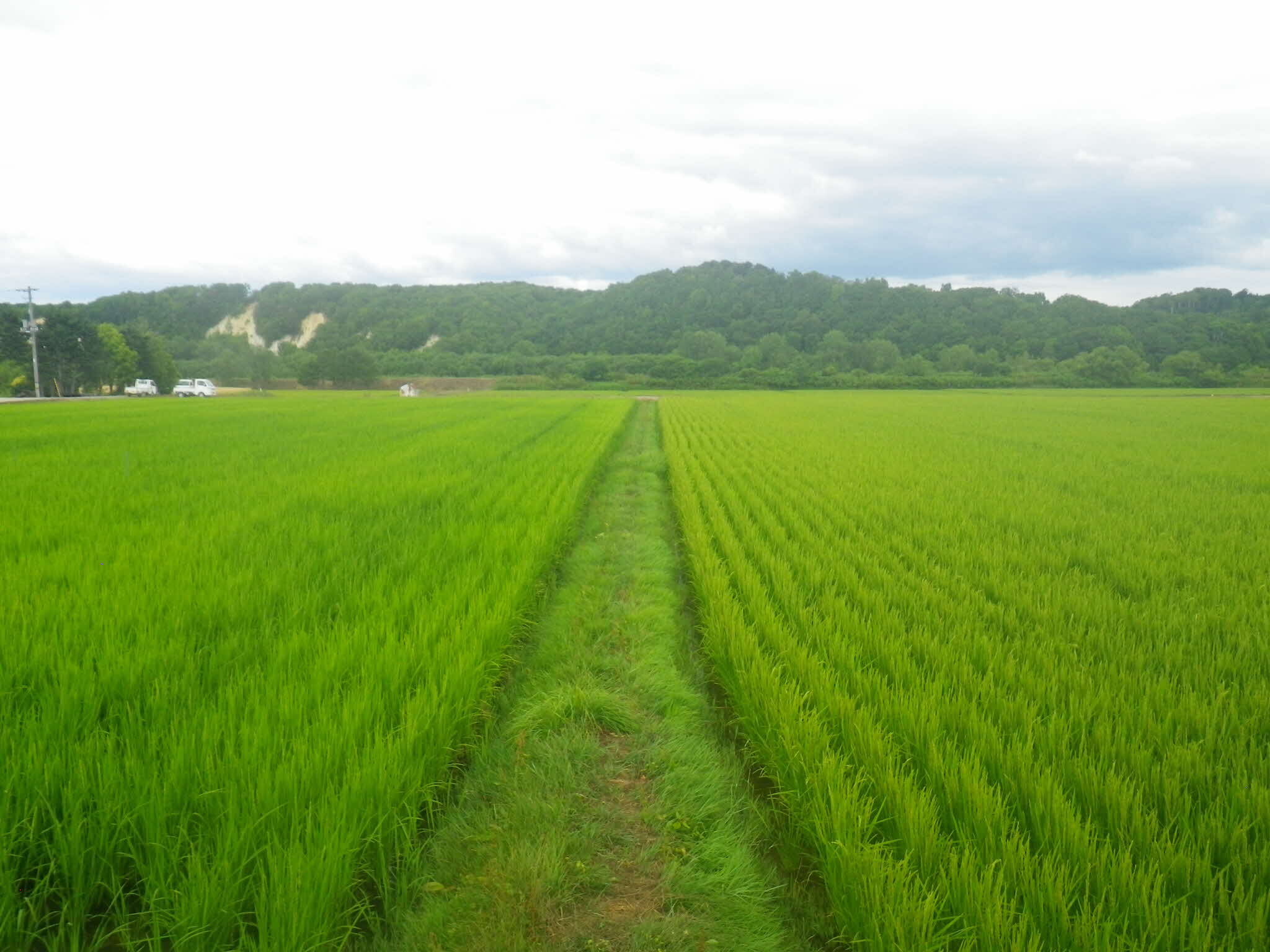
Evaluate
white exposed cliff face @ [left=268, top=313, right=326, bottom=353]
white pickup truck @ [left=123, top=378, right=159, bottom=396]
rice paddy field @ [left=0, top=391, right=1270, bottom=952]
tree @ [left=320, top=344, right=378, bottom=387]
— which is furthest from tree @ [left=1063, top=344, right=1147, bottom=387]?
white exposed cliff face @ [left=268, top=313, right=326, bottom=353]

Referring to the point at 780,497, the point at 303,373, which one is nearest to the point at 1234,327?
the point at 780,497

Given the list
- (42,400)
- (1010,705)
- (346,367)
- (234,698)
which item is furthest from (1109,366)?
(42,400)

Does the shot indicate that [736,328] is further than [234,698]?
Yes

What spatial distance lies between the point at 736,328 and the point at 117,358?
7541 centimetres

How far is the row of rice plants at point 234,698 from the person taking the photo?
5.32 feet

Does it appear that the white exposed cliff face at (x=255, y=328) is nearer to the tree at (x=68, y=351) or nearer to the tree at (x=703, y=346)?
the tree at (x=68, y=351)

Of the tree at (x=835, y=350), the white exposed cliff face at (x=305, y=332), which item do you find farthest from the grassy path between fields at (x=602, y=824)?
the white exposed cliff face at (x=305, y=332)

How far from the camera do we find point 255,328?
12481cm

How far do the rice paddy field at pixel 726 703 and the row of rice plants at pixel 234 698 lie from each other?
0.02 meters

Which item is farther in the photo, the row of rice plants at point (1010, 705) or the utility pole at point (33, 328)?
the utility pole at point (33, 328)

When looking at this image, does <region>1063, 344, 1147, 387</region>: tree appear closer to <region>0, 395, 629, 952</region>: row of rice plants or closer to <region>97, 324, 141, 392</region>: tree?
<region>0, 395, 629, 952</region>: row of rice plants

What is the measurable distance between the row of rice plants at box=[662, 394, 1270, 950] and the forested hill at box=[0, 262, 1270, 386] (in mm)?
67815

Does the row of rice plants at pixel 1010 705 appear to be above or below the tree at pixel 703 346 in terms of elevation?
below

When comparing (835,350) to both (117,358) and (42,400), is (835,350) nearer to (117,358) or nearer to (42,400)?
(117,358)
